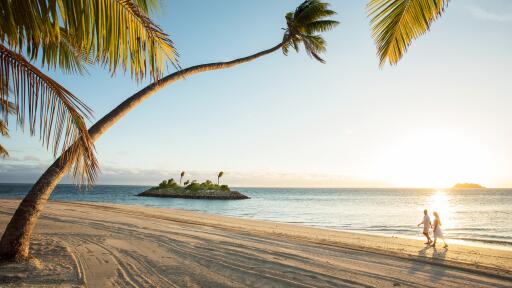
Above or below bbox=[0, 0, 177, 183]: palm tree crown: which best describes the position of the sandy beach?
below

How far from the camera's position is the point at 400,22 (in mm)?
4750

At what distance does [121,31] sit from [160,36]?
0.82 meters

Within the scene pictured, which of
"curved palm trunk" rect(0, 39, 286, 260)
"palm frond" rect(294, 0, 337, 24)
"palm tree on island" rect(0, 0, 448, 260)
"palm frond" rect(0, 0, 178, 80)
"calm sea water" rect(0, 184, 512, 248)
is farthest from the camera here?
"calm sea water" rect(0, 184, 512, 248)

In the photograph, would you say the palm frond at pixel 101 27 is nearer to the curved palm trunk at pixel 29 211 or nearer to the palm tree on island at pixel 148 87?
the palm tree on island at pixel 148 87

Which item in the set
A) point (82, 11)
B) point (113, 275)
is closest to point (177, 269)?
point (113, 275)

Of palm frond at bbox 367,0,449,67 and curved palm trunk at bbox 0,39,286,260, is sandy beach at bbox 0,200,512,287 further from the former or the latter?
palm frond at bbox 367,0,449,67

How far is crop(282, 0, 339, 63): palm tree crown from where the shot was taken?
1146 cm

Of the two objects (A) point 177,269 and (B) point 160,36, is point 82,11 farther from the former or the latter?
(A) point 177,269

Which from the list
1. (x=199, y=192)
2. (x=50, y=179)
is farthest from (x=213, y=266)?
(x=199, y=192)

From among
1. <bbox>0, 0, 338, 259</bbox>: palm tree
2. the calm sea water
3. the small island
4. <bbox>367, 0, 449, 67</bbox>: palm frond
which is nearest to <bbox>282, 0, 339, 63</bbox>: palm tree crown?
<bbox>0, 0, 338, 259</bbox>: palm tree

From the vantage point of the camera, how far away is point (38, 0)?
3375 millimetres

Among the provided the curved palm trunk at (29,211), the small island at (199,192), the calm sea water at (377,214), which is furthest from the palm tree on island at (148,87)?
the small island at (199,192)

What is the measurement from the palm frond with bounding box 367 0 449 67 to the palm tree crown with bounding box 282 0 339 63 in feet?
19.7

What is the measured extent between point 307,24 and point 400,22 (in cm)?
746
